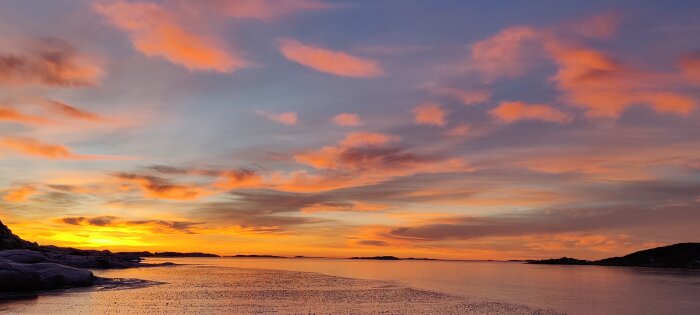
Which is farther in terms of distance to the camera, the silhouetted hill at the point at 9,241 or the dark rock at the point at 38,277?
the silhouetted hill at the point at 9,241

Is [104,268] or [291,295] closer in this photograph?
[291,295]

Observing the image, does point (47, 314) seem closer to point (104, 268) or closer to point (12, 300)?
point (12, 300)

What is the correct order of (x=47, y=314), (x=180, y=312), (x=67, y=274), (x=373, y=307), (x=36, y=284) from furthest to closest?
(x=67, y=274) < (x=36, y=284) < (x=373, y=307) < (x=180, y=312) < (x=47, y=314)

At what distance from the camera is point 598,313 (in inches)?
2266

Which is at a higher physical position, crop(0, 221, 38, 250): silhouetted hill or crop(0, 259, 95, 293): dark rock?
crop(0, 221, 38, 250): silhouetted hill

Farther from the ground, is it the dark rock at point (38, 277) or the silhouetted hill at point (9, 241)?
the silhouetted hill at point (9, 241)

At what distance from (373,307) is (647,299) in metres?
44.7

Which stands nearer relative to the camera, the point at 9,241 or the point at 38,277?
the point at 38,277

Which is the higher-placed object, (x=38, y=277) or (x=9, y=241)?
(x=9, y=241)

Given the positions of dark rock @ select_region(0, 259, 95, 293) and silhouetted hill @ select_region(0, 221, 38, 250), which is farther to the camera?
silhouetted hill @ select_region(0, 221, 38, 250)

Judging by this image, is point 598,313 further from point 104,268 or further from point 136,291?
point 104,268

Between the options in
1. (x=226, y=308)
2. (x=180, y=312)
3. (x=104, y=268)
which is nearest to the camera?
(x=180, y=312)

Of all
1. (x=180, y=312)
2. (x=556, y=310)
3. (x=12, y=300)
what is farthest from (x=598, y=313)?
(x=12, y=300)

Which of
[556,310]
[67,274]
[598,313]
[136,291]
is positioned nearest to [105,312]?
[136,291]
